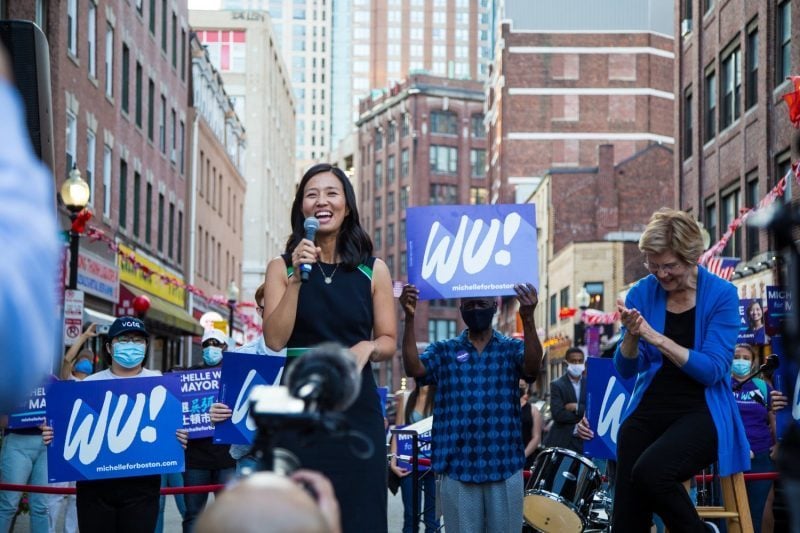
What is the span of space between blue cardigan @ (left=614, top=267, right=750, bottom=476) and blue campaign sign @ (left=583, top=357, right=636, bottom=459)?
3285 mm

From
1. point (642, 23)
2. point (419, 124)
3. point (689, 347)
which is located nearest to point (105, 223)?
point (689, 347)

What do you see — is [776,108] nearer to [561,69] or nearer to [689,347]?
[689,347]

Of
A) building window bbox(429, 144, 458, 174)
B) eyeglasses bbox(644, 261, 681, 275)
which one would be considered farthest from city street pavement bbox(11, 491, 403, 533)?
building window bbox(429, 144, 458, 174)

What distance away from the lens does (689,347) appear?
610 cm

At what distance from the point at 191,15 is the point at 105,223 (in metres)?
48.8

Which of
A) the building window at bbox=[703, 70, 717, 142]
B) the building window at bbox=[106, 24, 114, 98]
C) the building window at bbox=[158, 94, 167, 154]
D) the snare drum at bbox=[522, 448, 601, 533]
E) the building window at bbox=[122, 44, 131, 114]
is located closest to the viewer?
the snare drum at bbox=[522, 448, 601, 533]

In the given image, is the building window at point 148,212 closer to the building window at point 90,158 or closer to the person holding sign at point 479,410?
the building window at point 90,158

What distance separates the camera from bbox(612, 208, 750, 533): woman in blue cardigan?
5711mm

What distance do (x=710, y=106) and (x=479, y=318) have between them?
30970 mm

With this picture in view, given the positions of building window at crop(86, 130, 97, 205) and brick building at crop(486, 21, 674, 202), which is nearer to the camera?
building window at crop(86, 130, 97, 205)

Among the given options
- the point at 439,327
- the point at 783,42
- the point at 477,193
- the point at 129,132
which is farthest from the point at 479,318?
the point at 477,193

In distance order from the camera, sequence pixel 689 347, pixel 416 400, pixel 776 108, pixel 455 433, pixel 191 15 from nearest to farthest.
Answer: pixel 689 347, pixel 455 433, pixel 416 400, pixel 776 108, pixel 191 15

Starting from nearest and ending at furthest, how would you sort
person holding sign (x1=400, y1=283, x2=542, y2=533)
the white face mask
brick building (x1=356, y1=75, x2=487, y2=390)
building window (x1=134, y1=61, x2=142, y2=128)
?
person holding sign (x1=400, y1=283, x2=542, y2=533)
the white face mask
building window (x1=134, y1=61, x2=142, y2=128)
brick building (x1=356, y1=75, x2=487, y2=390)

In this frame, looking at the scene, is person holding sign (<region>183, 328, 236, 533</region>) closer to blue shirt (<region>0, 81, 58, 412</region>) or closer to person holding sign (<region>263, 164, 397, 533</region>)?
person holding sign (<region>263, 164, 397, 533</region>)
